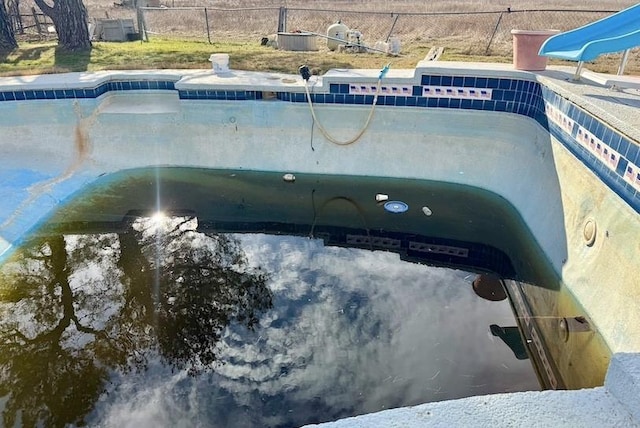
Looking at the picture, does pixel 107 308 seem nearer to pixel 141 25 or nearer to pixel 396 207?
pixel 396 207

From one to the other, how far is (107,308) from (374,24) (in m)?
13.5

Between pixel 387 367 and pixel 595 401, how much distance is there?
1681 mm

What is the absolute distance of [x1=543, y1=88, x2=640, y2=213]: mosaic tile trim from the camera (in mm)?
3174

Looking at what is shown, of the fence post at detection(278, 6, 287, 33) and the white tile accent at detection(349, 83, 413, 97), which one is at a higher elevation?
the fence post at detection(278, 6, 287, 33)

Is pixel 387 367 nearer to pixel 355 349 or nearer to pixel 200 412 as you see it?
pixel 355 349

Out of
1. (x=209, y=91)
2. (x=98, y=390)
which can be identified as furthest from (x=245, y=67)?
(x=98, y=390)

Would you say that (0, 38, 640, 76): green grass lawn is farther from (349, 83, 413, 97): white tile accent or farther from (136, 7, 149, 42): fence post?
(349, 83, 413, 97): white tile accent

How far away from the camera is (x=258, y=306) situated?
11.9 feet

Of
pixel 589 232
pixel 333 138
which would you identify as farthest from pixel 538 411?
pixel 333 138

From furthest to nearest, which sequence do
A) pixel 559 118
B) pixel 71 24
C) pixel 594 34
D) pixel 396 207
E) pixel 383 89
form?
pixel 71 24 < pixel 383 89 < pixel 396 207 < pixel 594 34 < pixel 559 118

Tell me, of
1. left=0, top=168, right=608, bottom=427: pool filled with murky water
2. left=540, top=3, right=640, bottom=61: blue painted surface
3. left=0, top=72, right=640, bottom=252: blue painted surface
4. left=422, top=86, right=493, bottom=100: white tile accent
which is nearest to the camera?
left=0, top=168, right=608, bottom=427: pool filled with murky water

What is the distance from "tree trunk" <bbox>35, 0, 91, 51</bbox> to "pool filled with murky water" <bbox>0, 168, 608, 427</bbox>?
16.1ft

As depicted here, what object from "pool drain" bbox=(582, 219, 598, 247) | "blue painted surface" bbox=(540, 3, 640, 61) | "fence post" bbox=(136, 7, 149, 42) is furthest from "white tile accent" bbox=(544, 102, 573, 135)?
"fence post" bbox=(136, 7, 149, 42)

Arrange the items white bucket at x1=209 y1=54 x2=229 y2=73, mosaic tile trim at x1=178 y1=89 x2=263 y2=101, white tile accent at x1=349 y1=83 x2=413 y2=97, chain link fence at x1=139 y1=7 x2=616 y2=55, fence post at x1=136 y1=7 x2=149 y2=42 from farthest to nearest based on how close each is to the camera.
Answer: chain link fence at x1=139 y1=7 x2=616 y2=55
fence post at x1=136 y1=7 x2=149 y2=42
white bucket at x1=209 y1=54 x2=229 y2=73
mosaic tile trim at x1=178 y1=89 x2=263 y2=101
white tile accent at x1=349 y1=83 x2=413 y2=97
